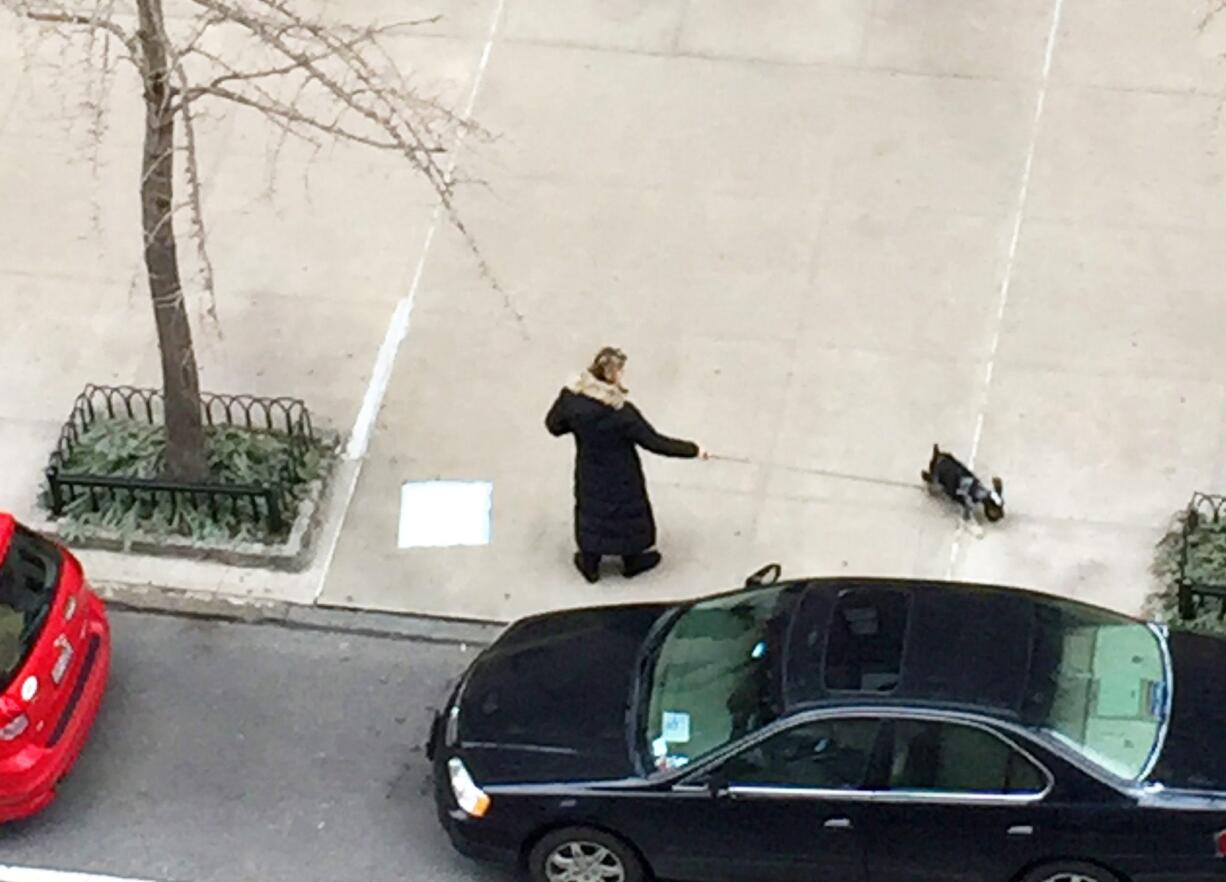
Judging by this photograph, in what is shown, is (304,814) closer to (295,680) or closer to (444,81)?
(295,680)

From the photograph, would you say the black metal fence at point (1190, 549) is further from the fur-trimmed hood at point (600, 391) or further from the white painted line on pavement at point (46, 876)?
the white painted line on pavement at point (46, 876)

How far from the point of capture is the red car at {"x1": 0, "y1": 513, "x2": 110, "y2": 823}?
10.6 meters

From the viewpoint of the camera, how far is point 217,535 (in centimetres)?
1255

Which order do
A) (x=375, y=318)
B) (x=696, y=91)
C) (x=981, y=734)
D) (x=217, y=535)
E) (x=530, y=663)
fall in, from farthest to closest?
(x=696, y=91), (x=375, y=318), (x=217, y=535), (x=530, y=663), (x=981, y=734)

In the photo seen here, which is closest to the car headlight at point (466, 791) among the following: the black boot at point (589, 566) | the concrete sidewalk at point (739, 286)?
the concrete sidewalk at point (739, 286)

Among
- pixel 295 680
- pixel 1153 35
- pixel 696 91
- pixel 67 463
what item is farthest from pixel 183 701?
pixel 1153 35

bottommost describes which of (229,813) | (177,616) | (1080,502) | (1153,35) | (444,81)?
(229,813)

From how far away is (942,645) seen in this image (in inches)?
396

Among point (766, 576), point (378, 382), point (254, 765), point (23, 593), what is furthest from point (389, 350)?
point (23, 593)

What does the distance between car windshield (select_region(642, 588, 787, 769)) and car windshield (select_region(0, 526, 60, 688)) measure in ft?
9.90

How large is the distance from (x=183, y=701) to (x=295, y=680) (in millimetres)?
596

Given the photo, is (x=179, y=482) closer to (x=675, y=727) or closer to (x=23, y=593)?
(x=23, y=593)

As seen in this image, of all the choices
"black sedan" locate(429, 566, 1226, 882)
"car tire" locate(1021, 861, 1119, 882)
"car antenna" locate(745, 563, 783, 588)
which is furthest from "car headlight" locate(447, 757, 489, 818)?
"car tire" locate(1021, 861, 1119, 882)

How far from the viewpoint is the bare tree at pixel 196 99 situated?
421 inches
